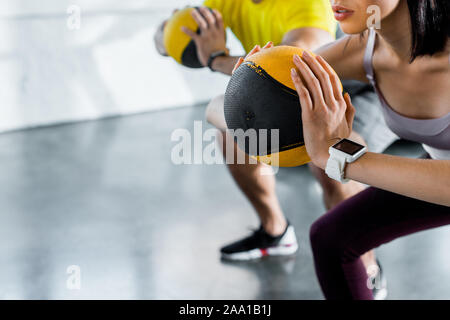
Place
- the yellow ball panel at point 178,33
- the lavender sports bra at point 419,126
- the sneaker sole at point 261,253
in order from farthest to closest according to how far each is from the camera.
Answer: the sneaker sole at point 261,253 → the yellow ball panel at point 178,33 → the lavender sports bra at point 419,126

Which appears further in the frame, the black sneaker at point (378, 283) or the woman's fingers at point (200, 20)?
the black sneaker at point (378, 283)

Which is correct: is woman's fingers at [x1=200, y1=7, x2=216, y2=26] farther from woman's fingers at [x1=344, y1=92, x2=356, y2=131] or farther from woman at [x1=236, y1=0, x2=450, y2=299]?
woman's fingers at [x1=344, y1=92, x2=356, y2=131]

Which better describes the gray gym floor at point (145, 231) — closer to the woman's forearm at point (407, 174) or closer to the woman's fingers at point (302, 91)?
the woman's forearm at point (407, 174)

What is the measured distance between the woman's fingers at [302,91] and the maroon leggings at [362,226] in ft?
1.75

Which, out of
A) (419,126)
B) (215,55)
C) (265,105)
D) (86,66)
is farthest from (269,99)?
(86,66)

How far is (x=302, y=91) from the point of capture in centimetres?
100

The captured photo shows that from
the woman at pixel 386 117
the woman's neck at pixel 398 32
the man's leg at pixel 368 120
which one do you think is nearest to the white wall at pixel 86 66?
the man's leg at pixel 368 120

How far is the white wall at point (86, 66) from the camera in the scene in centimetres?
404

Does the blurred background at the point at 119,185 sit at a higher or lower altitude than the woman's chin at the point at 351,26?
lower

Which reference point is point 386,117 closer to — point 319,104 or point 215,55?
point 319,104

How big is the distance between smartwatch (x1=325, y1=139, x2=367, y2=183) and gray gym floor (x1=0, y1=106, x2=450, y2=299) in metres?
1.10

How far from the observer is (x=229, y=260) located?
2.30 metres

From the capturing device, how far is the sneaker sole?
2.31 m

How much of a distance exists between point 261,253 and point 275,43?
90 centimetres
